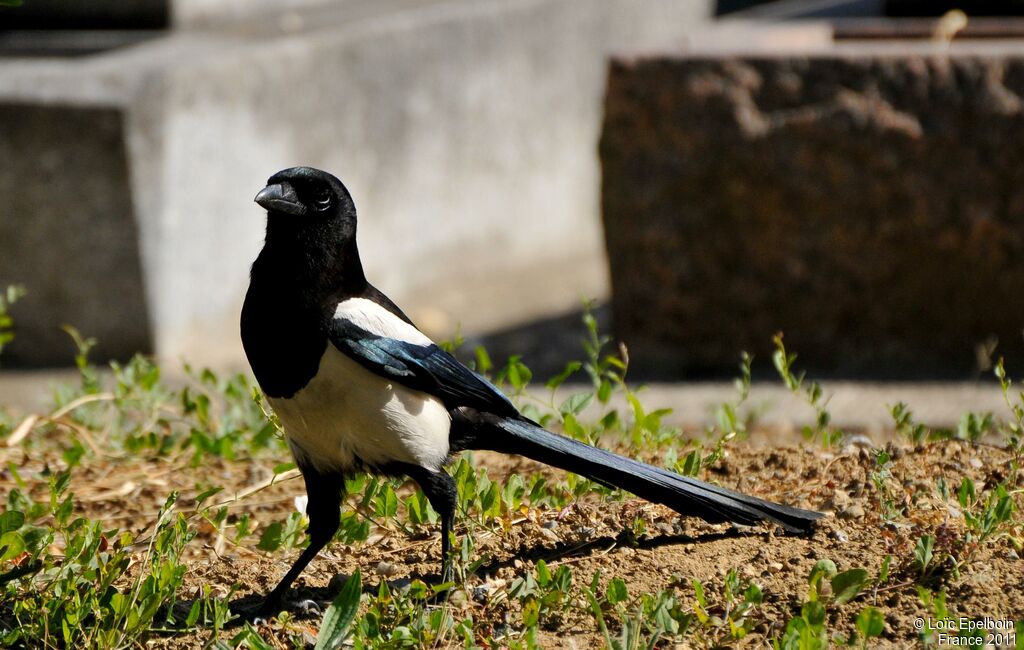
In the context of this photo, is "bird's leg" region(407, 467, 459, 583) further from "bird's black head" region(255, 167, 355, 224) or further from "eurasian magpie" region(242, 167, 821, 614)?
"bird's black head" region(255, 167, 355, 224)

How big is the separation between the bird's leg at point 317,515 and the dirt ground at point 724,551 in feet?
0.22

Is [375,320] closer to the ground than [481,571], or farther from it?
farther from it

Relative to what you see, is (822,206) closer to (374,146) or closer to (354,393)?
(374,146)

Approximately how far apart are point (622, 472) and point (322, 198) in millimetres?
863

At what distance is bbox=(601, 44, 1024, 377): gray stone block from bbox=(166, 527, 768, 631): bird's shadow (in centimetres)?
325

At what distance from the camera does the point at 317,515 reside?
2.91 meters

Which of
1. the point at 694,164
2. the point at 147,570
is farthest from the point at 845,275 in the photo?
the point at 147,570

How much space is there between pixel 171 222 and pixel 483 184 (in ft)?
8.28

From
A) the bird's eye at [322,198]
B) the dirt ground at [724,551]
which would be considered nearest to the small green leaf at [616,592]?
the dirt ground at [724,551]

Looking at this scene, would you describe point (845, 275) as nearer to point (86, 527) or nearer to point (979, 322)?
point (979, 322)

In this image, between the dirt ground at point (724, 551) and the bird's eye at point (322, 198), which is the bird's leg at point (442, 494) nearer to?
the dirt ground at point (724, 551)

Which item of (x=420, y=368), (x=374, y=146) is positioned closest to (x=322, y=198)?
(x=420, y=368)

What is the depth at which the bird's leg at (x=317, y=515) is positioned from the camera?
9.38 feet

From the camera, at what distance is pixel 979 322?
6.09 m
